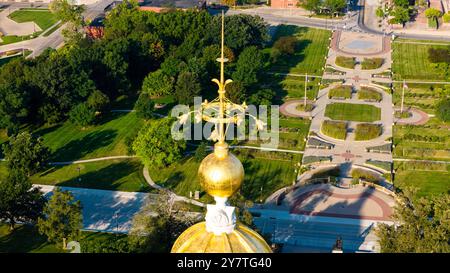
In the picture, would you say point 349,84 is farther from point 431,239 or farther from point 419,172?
point 431,239

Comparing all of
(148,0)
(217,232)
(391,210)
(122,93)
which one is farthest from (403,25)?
(217,232)

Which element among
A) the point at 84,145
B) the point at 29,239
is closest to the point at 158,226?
the point at 29,239

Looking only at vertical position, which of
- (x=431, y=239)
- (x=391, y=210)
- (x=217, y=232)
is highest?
(x=217, y=232)

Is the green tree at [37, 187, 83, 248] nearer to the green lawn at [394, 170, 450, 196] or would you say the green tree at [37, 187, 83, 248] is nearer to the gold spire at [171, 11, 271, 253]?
the green lawn at [394, 170, 450, 196]

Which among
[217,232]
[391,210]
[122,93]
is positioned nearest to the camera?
[217,232]

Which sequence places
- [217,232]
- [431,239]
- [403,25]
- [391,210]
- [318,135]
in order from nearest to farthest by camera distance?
[217,232]
[431,239]
[391,210]
[318,135]
[403,25]

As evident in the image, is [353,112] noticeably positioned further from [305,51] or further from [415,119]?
[305,51]
